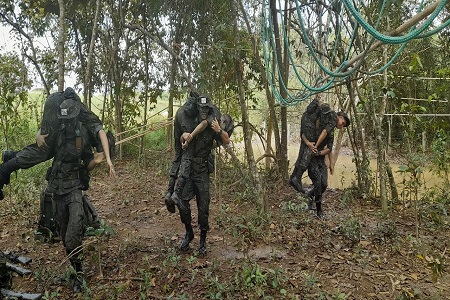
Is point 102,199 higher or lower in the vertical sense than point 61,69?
lower

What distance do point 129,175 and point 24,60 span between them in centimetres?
357

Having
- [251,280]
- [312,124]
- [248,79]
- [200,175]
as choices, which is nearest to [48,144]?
[200,175]

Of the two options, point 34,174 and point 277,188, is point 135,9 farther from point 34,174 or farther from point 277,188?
point 277,188

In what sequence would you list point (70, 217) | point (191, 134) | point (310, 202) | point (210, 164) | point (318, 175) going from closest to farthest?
point (70, 217) → point (191, 134) → point (210, 164) → point (318, 175) → point (310, 202)

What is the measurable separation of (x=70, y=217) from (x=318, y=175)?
3901 millimetres

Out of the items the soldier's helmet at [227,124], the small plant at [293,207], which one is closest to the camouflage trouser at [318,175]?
the small plant at [293,207]

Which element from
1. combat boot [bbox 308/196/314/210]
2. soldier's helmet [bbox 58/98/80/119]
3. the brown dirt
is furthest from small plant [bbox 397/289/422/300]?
soldier's helmet [bbox 58/98/80/119]

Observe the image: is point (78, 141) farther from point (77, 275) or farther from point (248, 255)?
point (248, 255)

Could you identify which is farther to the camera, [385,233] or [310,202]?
[310,202]

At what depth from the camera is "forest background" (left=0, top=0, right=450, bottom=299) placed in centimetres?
602

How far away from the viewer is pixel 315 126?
659 cm

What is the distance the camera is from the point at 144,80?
10.9 m

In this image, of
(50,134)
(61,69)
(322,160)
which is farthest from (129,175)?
(50,134)

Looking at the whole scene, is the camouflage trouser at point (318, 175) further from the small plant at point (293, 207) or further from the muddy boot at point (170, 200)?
the muddy boot at point (170, 200)
